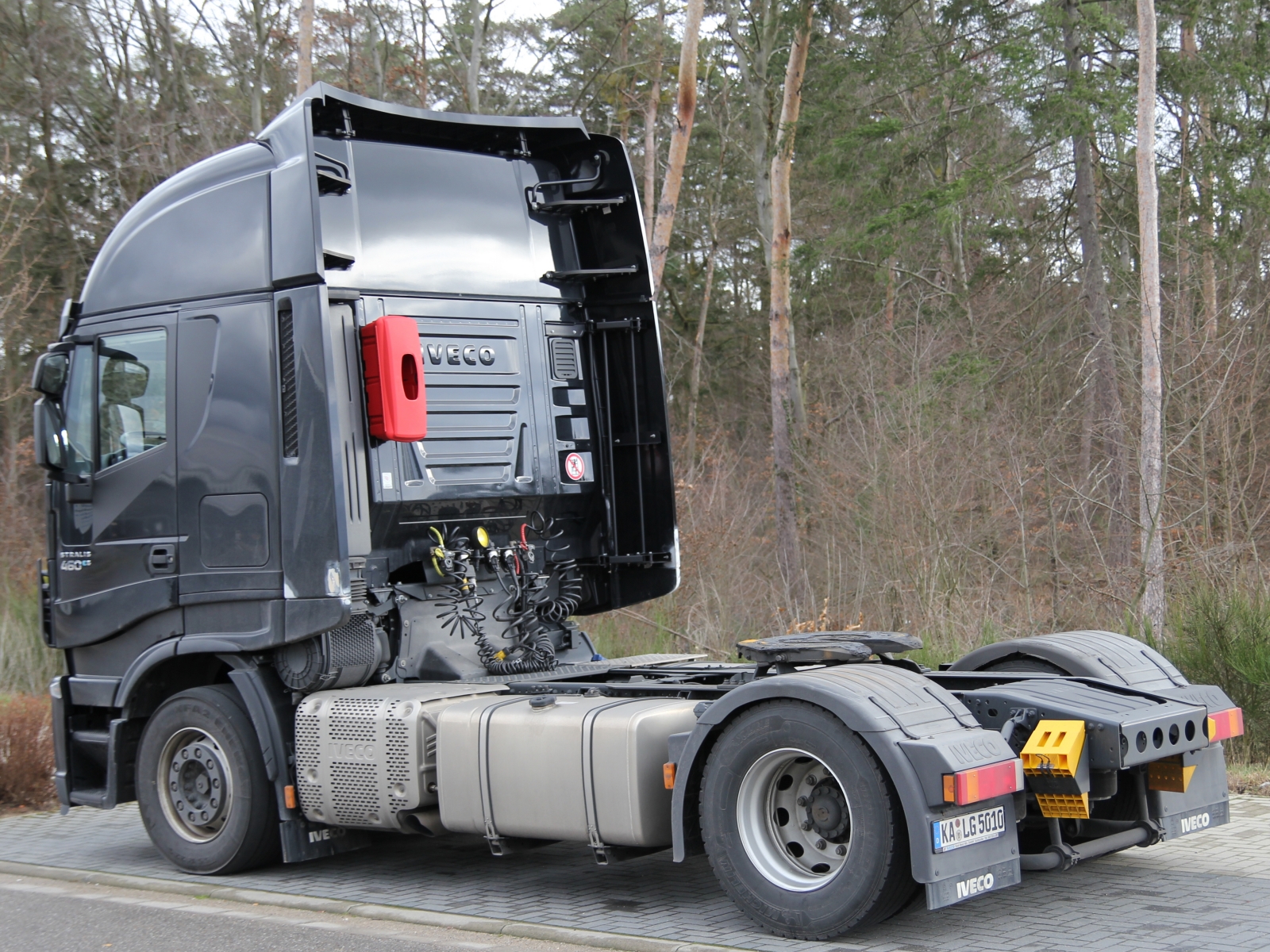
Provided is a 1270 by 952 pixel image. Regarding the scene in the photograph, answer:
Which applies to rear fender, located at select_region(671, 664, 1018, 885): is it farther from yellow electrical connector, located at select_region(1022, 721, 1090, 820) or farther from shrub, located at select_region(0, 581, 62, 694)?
shrub, located at select_region(0, 581, 62, 694)

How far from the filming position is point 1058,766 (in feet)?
17.2

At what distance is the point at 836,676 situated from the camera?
5.43m

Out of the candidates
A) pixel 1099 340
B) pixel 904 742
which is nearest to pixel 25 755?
pixel 904 742

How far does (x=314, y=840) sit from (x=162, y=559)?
5.53ft

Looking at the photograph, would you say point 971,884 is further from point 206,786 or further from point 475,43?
point 475,43

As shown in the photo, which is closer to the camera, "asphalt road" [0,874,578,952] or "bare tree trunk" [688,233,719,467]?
"asphalt road" [0,874,578,952]

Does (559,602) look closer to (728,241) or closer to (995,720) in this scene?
(995,720)

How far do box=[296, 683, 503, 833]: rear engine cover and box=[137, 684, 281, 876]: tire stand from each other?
0.36 m

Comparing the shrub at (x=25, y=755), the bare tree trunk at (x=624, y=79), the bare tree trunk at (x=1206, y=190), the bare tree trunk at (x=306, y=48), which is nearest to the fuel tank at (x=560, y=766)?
the shrub at (x=25, y=755)

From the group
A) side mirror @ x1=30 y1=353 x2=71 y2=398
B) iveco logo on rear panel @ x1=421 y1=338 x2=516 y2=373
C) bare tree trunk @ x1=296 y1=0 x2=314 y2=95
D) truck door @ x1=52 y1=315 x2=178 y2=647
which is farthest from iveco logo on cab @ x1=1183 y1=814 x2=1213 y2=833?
bare tree trunk @ x1=296 y1=0 x2=314 y2=95

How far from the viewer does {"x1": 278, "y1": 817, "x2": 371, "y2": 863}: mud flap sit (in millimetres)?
6871

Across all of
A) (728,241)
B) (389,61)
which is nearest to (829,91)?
(389,61)

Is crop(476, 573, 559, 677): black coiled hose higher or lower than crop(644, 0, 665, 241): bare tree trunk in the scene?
lower

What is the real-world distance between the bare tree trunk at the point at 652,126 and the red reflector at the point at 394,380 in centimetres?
2062
